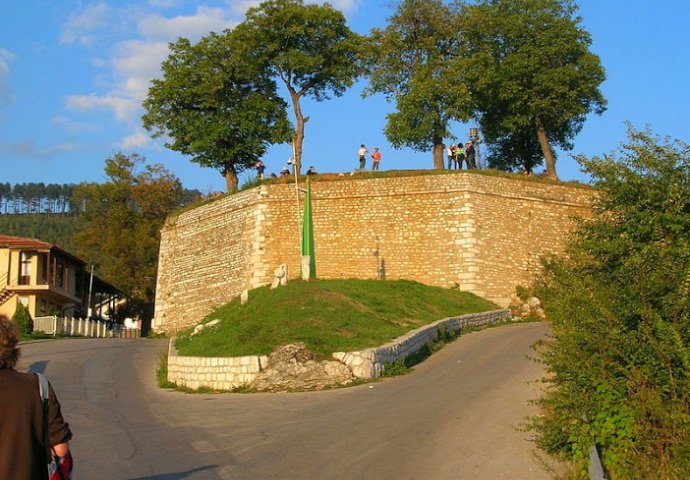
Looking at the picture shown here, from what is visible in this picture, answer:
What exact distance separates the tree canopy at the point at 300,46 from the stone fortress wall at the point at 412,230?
536cm

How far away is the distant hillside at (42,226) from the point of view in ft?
342

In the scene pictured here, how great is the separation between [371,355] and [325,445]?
7071mm

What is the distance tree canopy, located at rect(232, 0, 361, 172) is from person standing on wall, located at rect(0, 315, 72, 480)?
3489 centimetres

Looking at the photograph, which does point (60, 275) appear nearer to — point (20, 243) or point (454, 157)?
point (20, 243)

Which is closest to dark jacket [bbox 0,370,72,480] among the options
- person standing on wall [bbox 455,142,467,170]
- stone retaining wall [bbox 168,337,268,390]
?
stone retaining wall [bbox 168,337,268,390]

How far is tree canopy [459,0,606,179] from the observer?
126 ft

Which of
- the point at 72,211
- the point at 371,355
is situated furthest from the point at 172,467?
the point at 72,211

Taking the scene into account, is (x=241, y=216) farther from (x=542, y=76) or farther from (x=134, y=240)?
(x=134, y=240)

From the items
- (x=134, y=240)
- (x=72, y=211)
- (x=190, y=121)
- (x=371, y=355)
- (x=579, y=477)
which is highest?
(x=72, y=211)

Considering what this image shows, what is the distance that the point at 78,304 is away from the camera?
53.4 metres

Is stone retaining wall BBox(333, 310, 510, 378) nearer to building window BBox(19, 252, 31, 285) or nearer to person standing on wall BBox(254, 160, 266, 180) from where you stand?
person standing on wall BBox(254, 160, 266, 180)

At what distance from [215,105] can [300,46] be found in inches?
198

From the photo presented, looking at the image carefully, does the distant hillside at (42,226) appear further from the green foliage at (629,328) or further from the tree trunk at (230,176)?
the green foliage at (629,328)

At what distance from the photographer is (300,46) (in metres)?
41.4
